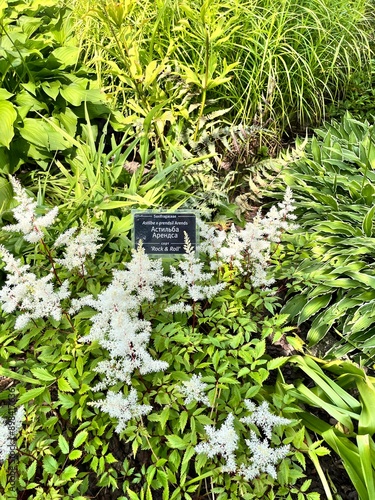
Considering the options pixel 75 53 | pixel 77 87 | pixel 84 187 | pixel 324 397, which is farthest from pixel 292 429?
pixel 75 53

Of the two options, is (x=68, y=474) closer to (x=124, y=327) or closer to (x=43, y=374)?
(x=43, y=374)

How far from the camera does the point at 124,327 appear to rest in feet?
4.07

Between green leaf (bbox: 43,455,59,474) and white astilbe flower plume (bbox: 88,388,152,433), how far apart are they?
0.63ft

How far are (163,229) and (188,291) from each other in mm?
283

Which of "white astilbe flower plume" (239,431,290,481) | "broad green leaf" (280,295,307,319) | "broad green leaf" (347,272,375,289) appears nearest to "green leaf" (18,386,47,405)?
"white astilbe flower plume" (239,431,290,481)

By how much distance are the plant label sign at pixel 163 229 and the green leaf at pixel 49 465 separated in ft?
2.79

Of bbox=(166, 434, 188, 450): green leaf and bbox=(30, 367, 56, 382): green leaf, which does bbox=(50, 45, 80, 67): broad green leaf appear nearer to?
bbox=(30, 367, 56, 382): green leaf

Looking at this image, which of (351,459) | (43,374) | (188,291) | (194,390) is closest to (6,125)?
(188,291)

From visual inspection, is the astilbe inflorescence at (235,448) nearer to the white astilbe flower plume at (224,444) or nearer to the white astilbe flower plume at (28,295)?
the white astilbe flower plume at (224,444)

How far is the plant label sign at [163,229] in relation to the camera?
1685 mm

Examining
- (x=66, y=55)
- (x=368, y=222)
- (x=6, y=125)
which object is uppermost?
(x=66, y=55)

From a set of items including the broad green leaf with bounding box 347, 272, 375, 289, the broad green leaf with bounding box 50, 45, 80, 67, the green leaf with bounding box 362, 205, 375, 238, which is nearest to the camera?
the broad green leaf with bounding box 347, 272, 375, 289

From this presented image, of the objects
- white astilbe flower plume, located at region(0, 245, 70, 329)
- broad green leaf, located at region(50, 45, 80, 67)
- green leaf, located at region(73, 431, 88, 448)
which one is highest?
broad green leaf, located at region(50, 45, 80, 67)

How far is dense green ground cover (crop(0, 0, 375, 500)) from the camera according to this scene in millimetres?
1222
